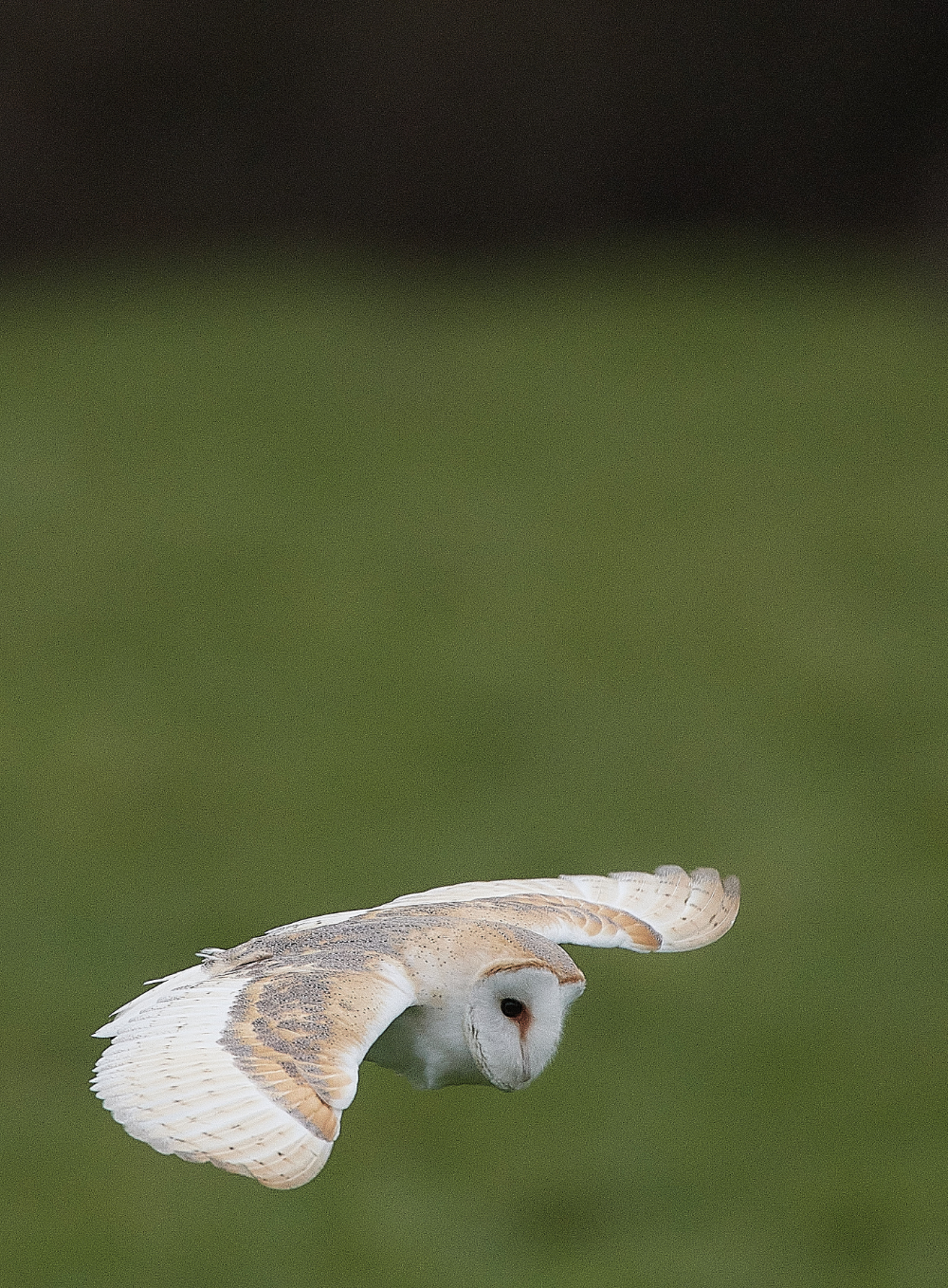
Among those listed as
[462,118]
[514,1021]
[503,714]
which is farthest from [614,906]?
[462,118]

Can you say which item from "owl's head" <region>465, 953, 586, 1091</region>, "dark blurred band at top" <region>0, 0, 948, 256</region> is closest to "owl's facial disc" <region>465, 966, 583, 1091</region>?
"owl's head" <region>465, 953, 586, 1091</region>

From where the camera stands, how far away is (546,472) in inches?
285

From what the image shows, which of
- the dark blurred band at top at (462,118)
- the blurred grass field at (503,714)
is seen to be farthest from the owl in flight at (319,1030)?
the dark blurred band at top at (462,118)

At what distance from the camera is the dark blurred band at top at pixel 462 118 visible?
870cm

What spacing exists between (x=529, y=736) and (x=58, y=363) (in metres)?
3.22

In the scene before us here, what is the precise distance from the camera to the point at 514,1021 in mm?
636

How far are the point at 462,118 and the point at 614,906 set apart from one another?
839 centimetres

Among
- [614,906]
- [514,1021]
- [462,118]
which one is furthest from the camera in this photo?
[462,118]

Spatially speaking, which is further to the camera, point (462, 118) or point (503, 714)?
point (462, 118)

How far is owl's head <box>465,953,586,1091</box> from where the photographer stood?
63 centimetres

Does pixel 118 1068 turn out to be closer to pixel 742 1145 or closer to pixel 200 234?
pixel 742 1145

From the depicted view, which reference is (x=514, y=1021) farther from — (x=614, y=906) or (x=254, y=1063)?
(x=614, y=906)

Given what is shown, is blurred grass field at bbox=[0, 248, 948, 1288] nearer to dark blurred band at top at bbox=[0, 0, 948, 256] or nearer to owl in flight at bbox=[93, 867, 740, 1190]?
dark blurred band at top at bbox=[0, 0, 948, 256]

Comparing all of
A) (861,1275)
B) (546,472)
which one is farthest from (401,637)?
(861,1275)
